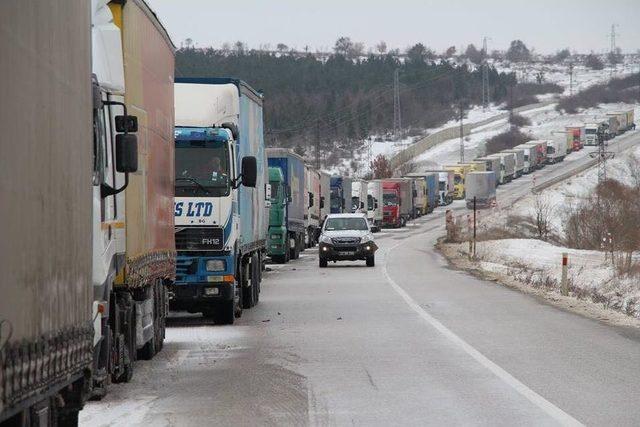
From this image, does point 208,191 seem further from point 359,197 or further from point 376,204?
point 376,204

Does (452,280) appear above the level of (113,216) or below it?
below

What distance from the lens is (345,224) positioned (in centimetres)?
4706

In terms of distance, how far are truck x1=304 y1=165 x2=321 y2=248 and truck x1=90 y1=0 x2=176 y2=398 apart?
40.8 meters

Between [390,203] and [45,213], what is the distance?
89509mm

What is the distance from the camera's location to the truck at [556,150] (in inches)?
6063

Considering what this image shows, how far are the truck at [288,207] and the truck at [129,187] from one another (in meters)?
29.6

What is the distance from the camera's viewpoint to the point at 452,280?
36.7 meters

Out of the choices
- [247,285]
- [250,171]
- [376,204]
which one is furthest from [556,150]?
[250,171]

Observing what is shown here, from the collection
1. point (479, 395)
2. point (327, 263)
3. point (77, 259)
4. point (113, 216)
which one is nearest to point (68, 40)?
point (77, 259)

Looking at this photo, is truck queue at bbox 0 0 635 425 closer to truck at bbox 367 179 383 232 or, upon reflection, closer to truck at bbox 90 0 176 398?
truck at bbox 90 0 176 398

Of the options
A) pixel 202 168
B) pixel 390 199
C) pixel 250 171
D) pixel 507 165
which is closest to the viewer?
pixel 250 171

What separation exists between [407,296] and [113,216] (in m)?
17.2

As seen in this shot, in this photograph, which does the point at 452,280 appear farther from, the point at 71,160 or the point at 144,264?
the point at 71,160

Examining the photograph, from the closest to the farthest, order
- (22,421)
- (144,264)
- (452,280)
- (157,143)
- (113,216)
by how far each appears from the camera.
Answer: (22,421) → (113,216) → (144,264) → (157,143) → (452,280)
